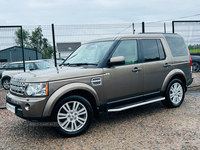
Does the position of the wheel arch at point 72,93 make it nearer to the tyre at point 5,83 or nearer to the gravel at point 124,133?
the gravel at point 124,133

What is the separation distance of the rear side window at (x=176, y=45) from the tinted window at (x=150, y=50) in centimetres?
58

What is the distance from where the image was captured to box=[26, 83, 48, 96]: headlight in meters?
3.41

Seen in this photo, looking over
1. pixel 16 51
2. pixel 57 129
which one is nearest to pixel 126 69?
pixel 57 129

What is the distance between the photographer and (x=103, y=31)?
760 centimetres

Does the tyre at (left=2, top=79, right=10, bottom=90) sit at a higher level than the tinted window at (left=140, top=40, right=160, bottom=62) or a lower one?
lower

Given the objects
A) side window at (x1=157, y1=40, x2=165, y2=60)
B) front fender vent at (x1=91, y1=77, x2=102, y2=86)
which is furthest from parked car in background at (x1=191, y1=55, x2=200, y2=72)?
front fender vent at (x1=91, y1=77, x2=102, y2=86)

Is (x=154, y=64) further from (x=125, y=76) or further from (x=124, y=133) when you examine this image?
A: (x=124, y=133)

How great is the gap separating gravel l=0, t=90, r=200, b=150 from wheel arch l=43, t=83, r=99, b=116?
0.36 metres

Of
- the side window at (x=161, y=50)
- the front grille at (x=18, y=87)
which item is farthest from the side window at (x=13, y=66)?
the side window at (x=161, y=50)

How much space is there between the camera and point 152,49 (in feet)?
16.3

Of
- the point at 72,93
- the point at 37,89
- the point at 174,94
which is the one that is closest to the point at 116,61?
the point at 72,93

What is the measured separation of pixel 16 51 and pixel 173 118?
19.6 feet

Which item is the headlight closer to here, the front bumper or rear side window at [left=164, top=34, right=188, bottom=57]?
the front bumper

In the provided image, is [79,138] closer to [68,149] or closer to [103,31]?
[68,149]
